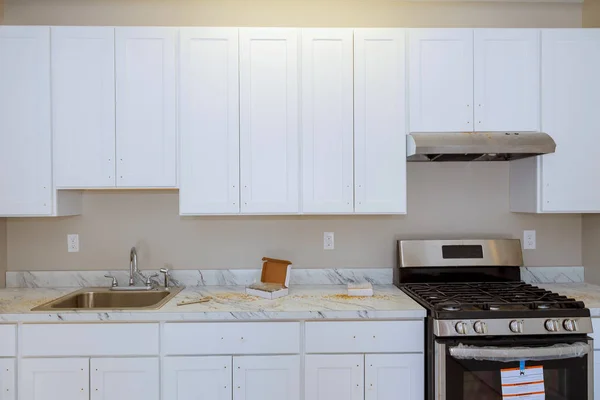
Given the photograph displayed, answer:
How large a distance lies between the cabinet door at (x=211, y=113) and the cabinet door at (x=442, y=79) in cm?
102

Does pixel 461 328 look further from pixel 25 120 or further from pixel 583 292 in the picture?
pixel 25 120

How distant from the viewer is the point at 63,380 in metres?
2.09

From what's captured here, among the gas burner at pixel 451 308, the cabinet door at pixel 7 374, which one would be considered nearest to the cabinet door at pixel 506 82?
the gas burner at pixel 451 308

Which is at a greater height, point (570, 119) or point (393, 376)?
point (570, 119)

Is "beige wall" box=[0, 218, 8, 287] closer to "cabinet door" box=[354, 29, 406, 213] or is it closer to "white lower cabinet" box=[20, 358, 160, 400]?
"white lower cabinet" box=[20, 358, 160, 400]

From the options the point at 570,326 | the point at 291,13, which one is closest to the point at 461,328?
the point at 570,326

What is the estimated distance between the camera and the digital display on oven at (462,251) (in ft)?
8.77

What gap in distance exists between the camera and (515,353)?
1949mm

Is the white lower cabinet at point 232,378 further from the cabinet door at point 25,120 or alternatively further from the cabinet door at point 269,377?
the cabinet door at point 25,120

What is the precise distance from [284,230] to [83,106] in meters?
1.37

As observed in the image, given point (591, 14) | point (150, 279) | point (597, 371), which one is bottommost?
point (597, 371)

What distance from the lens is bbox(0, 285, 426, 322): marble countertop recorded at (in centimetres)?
208

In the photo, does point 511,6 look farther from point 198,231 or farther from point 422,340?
point 198,231

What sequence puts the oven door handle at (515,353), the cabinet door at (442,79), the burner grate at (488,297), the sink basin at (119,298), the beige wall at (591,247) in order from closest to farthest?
the oven door handle at (515,353) → the burner grate at (488,297) → the cabinet door at (442,79) → the sink basin at (119,298) → the beige wall at (591,247)
